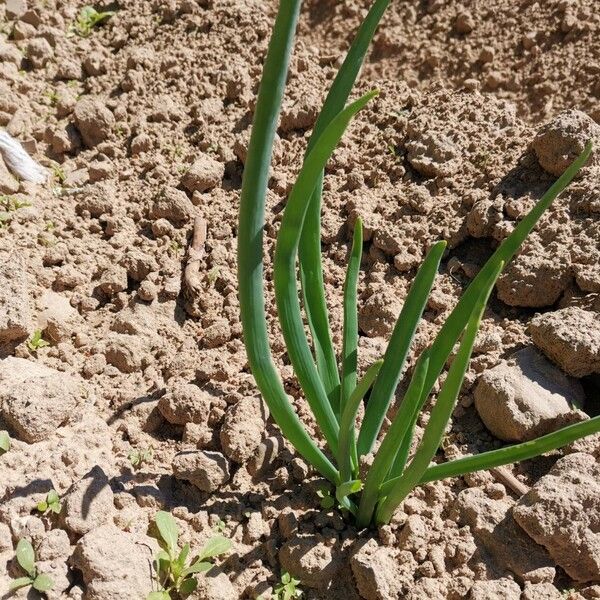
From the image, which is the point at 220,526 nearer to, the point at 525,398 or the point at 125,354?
the point at 125,354

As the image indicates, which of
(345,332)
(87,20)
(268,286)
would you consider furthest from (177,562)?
(87,20)

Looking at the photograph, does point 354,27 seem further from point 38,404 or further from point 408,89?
point 38,404

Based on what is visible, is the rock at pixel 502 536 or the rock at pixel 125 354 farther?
the rock at pixel 125 354

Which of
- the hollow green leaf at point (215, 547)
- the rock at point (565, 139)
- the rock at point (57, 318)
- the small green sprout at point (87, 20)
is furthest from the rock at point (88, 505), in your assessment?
the small green sprout at point (87, 20)

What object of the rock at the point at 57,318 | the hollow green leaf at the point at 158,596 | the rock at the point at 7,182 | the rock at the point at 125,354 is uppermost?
the rock at the point at 7,182

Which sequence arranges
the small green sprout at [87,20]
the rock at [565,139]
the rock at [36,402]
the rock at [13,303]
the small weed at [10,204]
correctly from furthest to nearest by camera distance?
the small green sprout at [87,20] < the small weed at [10,204] < the rock at [565,139] < the rock at [13,303] < the rock at [36,402]

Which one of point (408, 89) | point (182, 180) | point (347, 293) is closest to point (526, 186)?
point (408, 89)

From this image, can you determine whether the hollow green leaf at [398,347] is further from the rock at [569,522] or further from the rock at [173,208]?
the rock at [173,208]
